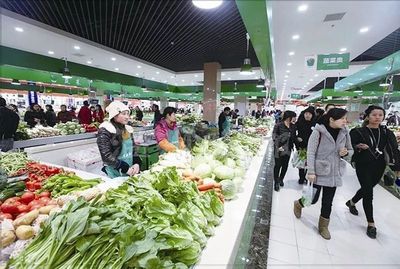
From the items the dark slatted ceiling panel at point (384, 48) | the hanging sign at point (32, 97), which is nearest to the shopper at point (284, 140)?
the dark slatted ceiling panel at point (384, 48)

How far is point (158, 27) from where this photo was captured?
10.6 feet

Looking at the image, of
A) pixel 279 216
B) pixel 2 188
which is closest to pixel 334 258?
pixel 279 216

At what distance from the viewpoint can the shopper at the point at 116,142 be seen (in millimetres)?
2539

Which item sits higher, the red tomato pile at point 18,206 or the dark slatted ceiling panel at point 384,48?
the dark slatted ceiling panel at point 384,48

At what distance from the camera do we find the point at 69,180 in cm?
201

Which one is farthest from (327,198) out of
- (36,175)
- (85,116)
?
(85,116)

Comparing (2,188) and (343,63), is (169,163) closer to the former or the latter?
(2,188)

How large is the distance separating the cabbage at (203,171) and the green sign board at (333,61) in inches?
220

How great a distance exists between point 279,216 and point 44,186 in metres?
3.23

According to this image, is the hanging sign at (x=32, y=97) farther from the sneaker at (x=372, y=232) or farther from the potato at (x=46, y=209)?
the sneaker at (x=372, y=232)

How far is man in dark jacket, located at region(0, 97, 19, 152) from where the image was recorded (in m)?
4.16

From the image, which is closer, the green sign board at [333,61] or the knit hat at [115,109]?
the knit hat at [115,109]

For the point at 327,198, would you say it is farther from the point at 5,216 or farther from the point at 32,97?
the point at 32,97

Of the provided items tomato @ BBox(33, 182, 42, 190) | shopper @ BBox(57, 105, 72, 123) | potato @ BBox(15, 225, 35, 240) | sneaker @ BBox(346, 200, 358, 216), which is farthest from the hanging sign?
sneaker @ BBox(346, 200, 358, 216)
